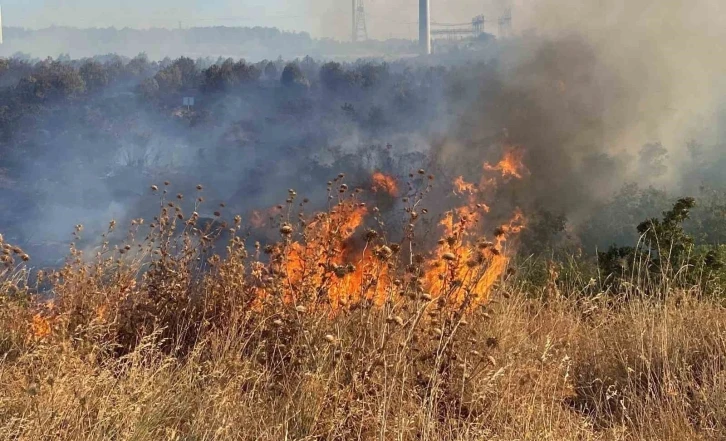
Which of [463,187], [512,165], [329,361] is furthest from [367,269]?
[512,165]

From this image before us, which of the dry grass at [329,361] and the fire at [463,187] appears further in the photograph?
the fire at [463,187]

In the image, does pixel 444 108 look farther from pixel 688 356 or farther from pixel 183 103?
pixel 688 356

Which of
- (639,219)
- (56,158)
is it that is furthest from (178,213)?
(56,158)

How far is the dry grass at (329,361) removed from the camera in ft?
9.50

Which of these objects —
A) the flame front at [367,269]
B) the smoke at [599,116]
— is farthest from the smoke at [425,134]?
the flame front at [367,269]

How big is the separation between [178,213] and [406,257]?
15.3 ft

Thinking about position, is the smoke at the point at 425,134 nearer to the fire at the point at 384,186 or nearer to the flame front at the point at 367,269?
the fire at the point at 384,186

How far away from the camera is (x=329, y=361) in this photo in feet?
10.9

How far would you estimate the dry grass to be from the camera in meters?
2.90

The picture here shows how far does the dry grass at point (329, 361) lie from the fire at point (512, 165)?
10.6m

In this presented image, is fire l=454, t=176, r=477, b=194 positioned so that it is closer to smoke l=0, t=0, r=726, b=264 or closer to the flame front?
smoke l=0, t=0, r=726, b=264

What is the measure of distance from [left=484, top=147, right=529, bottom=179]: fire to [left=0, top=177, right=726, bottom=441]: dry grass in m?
10.6

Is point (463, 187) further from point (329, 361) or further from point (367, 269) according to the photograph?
point (329, 361)

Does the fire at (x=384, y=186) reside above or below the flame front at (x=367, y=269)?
below
